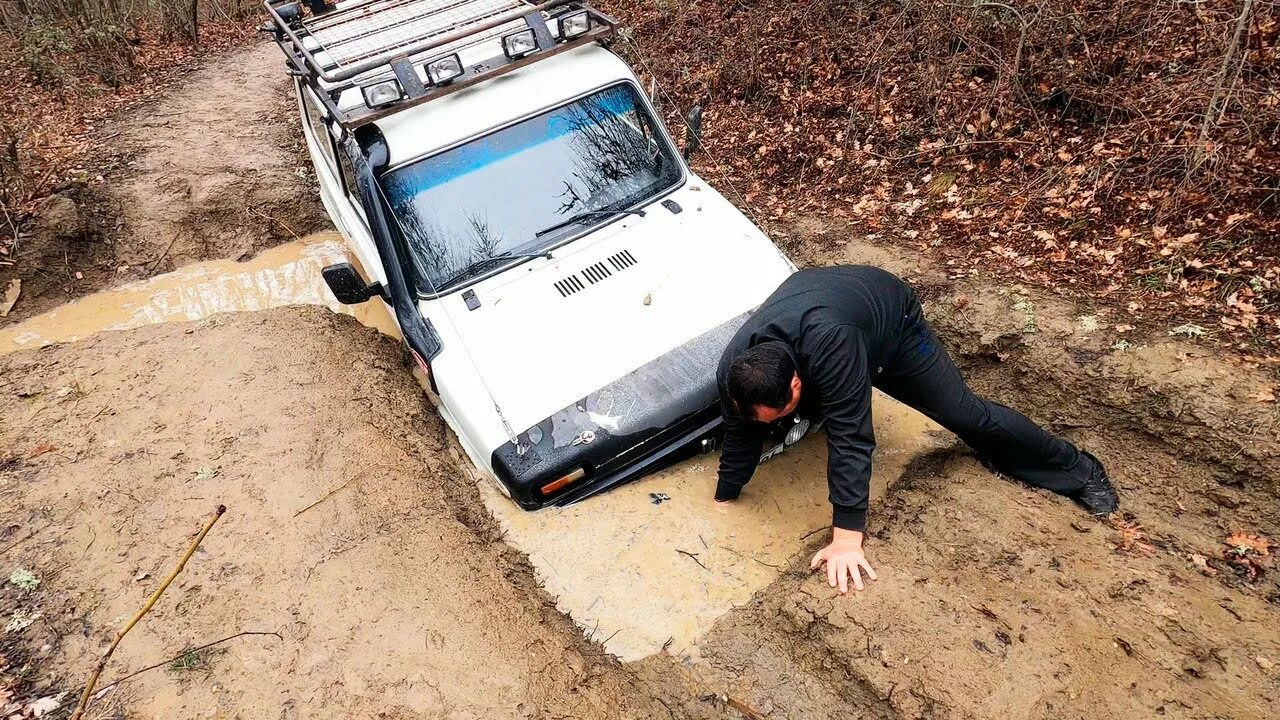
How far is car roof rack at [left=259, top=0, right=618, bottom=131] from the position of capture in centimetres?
384

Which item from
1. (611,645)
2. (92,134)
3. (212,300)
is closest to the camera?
(611,645)

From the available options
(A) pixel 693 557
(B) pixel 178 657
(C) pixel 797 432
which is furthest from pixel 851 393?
(B) pixel 178 657

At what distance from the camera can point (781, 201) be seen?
6.18 m

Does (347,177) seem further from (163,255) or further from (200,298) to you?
(163,255)

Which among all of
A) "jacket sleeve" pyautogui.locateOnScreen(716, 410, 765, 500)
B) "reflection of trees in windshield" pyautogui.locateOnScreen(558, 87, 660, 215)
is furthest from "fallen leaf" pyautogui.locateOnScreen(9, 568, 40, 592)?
"jacket sleeve" pyautogui.locateOnScreen(716, 410, 765, 500)

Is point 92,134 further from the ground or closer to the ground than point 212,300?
further from the ground

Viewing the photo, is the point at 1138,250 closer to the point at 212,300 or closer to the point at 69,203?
the point at 212,300

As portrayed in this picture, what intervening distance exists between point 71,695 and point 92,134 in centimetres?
750

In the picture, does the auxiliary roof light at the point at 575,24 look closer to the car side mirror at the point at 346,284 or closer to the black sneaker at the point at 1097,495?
the car side mirror at the point at 346,284

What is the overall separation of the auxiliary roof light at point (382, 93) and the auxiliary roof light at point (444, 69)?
20cm

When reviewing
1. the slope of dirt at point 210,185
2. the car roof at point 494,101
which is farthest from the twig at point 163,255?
the car roof at point 494,101

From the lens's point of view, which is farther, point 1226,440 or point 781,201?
point 781,201

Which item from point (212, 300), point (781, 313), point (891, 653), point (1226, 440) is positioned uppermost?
point (781, 313)

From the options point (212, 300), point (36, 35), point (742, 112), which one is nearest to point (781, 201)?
point (742, 112)
